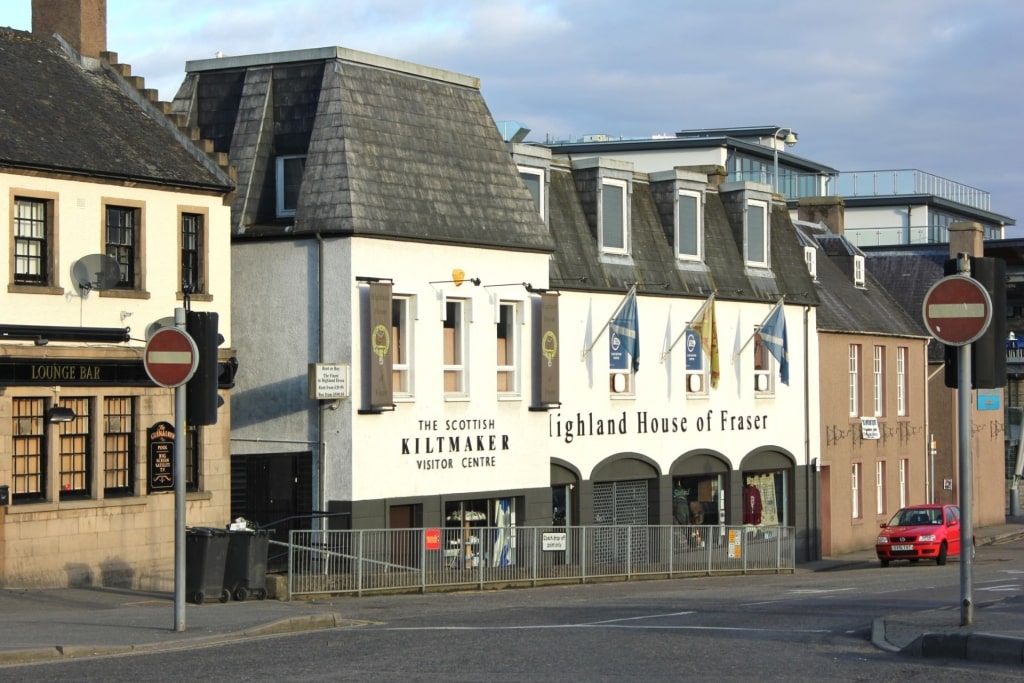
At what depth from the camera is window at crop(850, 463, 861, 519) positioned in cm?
4806

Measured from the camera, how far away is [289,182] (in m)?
30.7

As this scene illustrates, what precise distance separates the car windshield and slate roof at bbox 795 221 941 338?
6169mm

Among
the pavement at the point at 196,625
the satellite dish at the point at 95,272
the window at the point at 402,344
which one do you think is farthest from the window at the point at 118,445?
the window at the point at 402,344

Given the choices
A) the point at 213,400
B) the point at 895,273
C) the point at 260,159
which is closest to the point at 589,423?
the point at 260,159

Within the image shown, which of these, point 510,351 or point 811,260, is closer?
point 510,351

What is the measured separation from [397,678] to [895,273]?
4768 centimetres

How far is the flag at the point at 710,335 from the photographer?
127 ft

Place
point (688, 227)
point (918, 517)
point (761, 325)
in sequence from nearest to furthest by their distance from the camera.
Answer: point (688, 227), point (761, 325), point (918, 517)

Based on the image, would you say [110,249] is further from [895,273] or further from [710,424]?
[895,273]

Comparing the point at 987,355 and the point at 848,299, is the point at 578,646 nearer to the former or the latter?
the point at 987,355

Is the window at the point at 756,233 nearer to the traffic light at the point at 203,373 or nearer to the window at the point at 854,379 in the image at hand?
the window at the point at 854,379

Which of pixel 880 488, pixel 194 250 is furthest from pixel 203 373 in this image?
pixel 880 488

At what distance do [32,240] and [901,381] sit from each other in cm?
3353

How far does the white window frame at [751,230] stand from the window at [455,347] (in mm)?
12404
